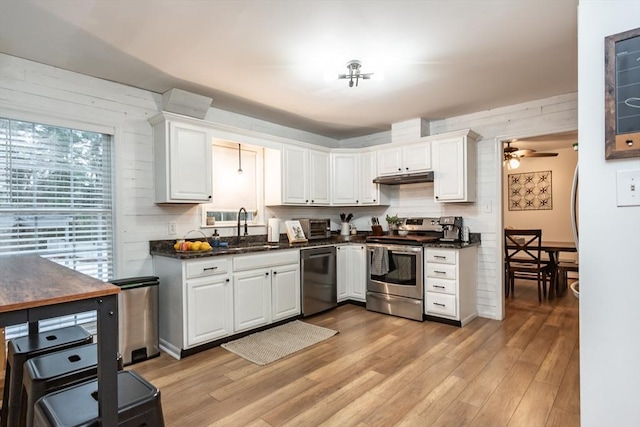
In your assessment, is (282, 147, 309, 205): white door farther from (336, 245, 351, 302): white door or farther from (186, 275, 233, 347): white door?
(186, 275, 233, 347): white door

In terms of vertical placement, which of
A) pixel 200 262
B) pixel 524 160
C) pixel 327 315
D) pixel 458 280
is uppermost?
pixel 524 160

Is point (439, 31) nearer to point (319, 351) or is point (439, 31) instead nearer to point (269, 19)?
point (269, 19)

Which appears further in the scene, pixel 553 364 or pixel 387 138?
pixel 387 138

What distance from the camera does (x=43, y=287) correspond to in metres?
1.20

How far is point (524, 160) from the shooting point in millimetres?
7172

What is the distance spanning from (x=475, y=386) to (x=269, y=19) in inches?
113

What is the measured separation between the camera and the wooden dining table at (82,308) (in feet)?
3.35

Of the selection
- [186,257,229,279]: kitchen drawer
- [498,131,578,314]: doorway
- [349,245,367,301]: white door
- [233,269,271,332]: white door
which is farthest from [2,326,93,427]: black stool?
[498,131,578,314]: doorway

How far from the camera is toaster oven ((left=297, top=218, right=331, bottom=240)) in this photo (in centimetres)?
456

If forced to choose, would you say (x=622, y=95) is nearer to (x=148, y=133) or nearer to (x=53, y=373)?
(x=53, y=373)

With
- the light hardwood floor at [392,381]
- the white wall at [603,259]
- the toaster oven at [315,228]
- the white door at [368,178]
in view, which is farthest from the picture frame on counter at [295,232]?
the white wall at [603,259]

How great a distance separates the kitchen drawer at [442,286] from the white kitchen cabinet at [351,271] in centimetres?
89

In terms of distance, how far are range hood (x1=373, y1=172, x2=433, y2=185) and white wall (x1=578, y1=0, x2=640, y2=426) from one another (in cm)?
287

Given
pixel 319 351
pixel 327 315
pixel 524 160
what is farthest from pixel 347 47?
pixel 524 160
